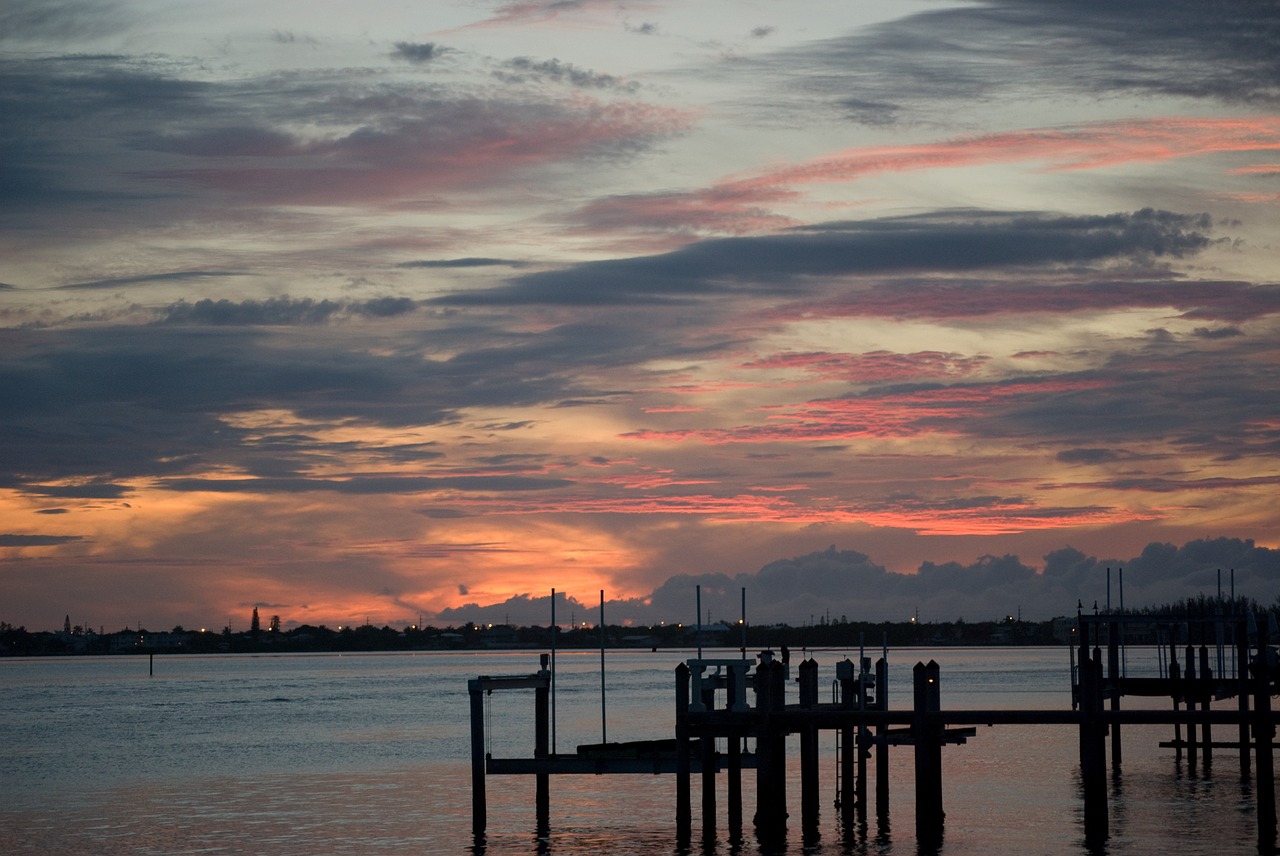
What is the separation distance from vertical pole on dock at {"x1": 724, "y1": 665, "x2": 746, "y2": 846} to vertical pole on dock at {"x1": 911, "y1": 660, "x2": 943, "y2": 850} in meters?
3.72

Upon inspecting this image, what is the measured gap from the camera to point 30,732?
90.0 m

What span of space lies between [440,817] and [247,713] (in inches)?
2718

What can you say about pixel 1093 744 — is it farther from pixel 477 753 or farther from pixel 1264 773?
pixel 477 753

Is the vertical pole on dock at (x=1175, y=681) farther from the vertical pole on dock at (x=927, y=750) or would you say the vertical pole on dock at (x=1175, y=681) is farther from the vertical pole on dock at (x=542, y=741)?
the vertical pole on dock at (x=542, y=741)

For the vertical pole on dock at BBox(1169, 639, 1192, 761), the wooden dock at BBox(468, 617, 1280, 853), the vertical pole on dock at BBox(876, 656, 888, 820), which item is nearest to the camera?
the wooden dock at BBox(468, 617, 1280, 853)

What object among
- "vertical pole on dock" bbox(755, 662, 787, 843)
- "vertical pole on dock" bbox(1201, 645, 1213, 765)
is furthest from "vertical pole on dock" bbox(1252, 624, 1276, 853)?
"vertical pole on dock" bbox(1201, 645, 1213, 765)

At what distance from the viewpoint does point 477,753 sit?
35656mm

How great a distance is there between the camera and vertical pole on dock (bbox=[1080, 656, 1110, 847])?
3017 cm

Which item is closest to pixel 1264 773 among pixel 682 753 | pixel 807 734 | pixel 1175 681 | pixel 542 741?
pixel 807 734

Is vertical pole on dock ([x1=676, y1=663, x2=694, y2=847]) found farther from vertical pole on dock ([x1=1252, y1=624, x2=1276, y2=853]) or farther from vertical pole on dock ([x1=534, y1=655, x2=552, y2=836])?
vertical pole on dock ([x1=1252, y1=624, x2=1276, y2=853])

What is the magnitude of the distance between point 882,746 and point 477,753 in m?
9.46

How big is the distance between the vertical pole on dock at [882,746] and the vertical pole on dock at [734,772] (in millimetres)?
3706

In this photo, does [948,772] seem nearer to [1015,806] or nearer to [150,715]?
[1015,806]

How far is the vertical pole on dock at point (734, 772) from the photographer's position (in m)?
33.2
